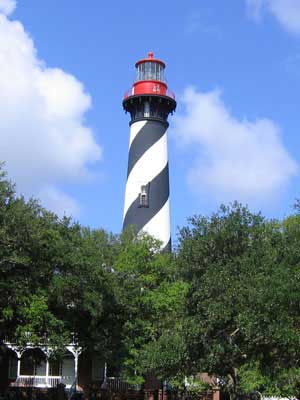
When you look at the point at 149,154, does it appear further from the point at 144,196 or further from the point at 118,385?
the point at 118,385

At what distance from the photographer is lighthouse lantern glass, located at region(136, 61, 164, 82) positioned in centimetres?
5228

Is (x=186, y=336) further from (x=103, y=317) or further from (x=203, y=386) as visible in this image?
(x=103, y=317)

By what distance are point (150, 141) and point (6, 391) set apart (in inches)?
818

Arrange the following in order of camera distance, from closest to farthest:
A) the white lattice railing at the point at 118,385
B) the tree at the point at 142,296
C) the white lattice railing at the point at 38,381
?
the tree at the point at 142,296 → the white lattice railing at the point at 118,385 → the white lattice railing at the point at 38,381

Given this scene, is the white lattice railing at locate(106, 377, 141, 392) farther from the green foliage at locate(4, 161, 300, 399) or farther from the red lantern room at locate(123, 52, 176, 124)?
the red lantern room at locate(123, 52, 176, 124)

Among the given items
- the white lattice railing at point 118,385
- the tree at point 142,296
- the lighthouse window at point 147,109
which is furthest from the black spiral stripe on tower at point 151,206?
the white lattice railing at point 118,385

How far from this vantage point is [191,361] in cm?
Result: 2541

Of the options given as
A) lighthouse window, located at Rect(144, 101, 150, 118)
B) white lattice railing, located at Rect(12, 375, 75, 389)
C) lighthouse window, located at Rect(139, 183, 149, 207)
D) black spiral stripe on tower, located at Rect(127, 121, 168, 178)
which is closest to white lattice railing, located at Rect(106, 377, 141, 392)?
white lattice railing, located at Rect(12, 375, 75, 389)

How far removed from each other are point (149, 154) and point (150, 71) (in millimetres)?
7088

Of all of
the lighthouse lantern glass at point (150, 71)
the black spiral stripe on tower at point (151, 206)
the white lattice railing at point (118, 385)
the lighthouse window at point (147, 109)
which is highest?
the lighthouse lantern glass at point (150, 71)

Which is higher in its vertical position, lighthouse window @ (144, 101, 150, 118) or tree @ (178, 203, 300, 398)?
lighthouse window @ (144, 101, 150, 118)

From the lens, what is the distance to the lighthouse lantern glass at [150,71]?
172 feet

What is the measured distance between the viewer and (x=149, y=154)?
50.2 meters

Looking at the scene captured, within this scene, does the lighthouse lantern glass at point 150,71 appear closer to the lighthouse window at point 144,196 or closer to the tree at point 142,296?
the lighthouse window at point 144,196
